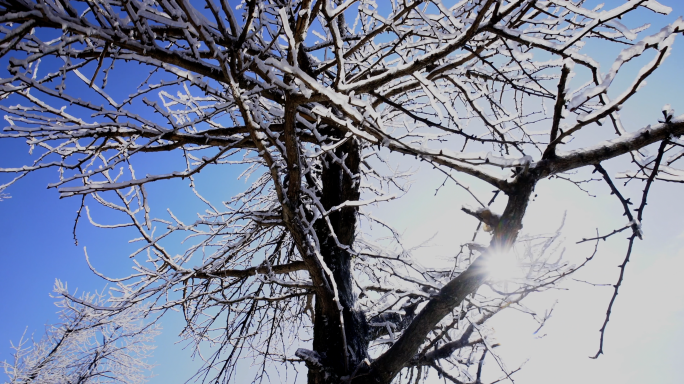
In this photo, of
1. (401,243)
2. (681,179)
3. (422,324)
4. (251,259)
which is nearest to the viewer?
(681,179)

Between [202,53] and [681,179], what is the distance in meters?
2.34

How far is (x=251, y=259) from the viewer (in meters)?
4.23

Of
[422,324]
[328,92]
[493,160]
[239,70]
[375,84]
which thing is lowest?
[422,324]

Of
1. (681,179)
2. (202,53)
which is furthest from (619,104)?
(202,53)

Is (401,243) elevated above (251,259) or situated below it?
below

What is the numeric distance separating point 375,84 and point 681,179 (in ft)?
4.73

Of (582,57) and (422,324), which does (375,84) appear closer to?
(582,57)

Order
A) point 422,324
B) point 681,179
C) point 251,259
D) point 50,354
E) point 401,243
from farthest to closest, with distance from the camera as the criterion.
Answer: point 50,354 → point 251,259 → point 401,243 → point 422,324 → point 681,179

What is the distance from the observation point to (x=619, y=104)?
1.39 metres

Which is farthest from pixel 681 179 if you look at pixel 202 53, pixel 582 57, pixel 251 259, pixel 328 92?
pixel 251 259

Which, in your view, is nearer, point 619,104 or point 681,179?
point 619,104

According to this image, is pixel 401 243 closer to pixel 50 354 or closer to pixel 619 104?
pixel 619 104

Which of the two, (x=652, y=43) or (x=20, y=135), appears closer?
(x=652, y=43)

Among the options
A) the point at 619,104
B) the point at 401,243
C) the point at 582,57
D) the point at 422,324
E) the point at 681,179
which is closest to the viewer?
the point at 619,104
